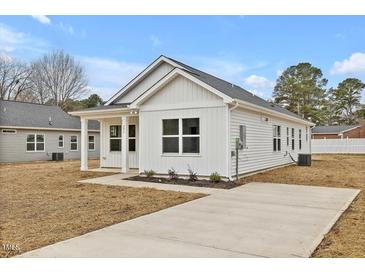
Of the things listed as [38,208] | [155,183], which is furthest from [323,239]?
[155,183]

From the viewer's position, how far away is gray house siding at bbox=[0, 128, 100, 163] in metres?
21.6

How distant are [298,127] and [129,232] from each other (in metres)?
17.7

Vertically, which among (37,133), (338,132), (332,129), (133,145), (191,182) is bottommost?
(191,182)

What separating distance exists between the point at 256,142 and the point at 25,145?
16.6 m

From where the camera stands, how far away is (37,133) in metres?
23.5

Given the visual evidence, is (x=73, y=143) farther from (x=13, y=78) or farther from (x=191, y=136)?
(x=13, y=78)

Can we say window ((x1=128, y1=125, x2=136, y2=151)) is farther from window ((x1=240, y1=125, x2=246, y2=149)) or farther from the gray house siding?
the gray house siding

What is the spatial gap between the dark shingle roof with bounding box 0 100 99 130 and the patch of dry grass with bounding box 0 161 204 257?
12.4m

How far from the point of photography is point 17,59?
38.8m

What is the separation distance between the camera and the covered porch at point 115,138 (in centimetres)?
1411

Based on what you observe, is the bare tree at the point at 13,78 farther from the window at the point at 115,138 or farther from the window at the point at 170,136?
the window at the point at 170,136

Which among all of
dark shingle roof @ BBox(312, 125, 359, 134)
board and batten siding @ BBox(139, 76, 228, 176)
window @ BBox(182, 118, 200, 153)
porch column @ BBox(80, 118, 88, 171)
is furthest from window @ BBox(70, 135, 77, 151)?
dark shingle roof @ BBox(312, 125, 359, 134)

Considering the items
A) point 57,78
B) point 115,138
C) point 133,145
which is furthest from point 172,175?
point 57,78
